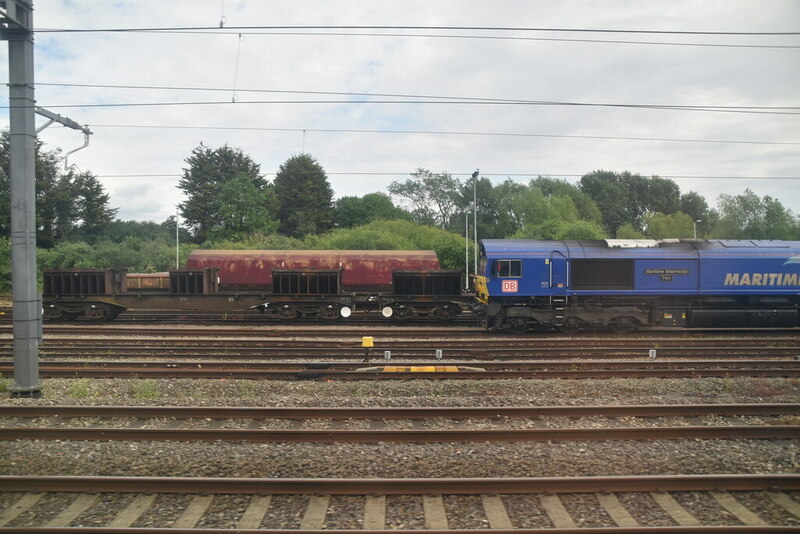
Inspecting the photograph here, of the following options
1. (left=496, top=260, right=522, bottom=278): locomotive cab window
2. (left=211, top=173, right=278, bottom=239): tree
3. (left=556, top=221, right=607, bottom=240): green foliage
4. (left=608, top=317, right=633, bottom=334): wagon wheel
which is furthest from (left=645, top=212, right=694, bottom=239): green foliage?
(left=211, top=173, right=278, bottom=239): tree

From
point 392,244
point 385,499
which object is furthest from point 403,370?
point 392,244

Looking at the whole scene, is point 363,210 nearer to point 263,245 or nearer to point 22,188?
point 263,245

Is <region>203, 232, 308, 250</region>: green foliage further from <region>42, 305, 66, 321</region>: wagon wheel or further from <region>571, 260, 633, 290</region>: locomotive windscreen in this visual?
<region>571, 260, 633, 290</region>: locomotive windscreen

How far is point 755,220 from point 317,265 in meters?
36.9

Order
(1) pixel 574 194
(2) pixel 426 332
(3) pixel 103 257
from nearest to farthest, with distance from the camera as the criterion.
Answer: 1. (2) pixel 426 332
2. (3) pixel 103 257
3. (1) pixel 574 194

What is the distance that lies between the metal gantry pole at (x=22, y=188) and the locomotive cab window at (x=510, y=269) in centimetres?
1328

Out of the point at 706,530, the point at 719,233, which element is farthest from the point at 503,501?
the point at 719,233

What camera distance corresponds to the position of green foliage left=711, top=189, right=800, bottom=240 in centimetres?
3803

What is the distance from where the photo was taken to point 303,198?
201 ft

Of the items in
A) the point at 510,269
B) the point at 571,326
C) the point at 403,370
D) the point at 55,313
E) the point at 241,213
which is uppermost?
the point at 241,213

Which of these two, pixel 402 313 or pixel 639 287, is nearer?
pixel 639 287

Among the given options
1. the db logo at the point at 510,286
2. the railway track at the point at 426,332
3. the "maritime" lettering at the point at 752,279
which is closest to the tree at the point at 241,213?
the railway track at the point at 426,332

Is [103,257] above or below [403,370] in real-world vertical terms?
above

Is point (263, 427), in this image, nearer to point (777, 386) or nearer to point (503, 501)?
point (503, 501)
